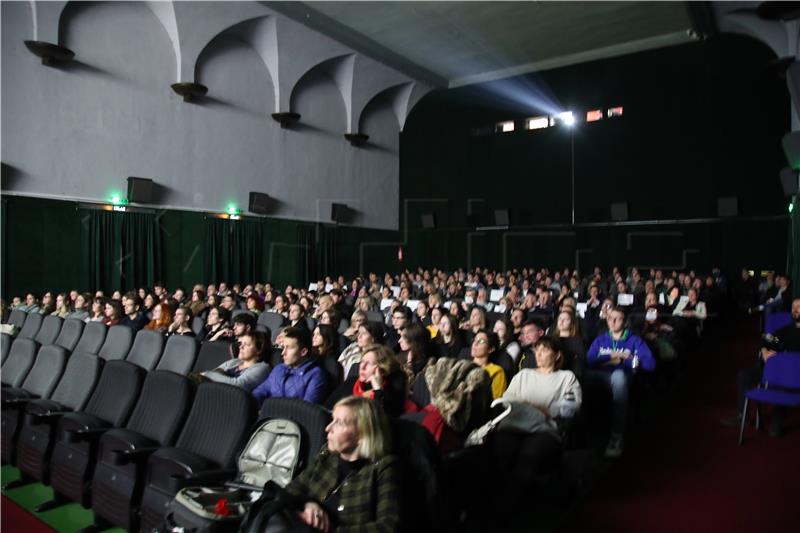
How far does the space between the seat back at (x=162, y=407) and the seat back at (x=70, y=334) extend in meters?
3.10

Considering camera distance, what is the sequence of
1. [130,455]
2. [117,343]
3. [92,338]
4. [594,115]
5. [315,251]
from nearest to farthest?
[130,455], [117,343], [92,338], [594,115], [315,251]

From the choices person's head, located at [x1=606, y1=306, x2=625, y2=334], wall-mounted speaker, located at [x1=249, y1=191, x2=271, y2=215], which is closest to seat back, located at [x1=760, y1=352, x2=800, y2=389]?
person's head, located at [x1=606, y1=306, x2=625, y2=334]

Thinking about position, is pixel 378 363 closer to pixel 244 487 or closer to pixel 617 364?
pixel 244 487

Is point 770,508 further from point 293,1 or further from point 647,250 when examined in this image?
point 293,1

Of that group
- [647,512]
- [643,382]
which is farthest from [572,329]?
[647,512]

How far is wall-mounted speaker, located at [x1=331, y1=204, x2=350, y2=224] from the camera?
17328 mm

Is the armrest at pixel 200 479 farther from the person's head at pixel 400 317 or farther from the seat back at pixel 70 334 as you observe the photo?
the seat back at pixel 70 334

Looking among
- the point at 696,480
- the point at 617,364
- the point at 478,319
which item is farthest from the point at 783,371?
the point at 478,319

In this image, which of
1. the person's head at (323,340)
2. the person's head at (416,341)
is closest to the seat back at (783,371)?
the person's head at (416,341)

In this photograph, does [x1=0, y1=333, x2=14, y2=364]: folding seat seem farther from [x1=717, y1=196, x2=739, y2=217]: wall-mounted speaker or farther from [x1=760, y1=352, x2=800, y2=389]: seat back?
[x1=717, y1=196, x2=739, y2=217]: wall-mounted speaker

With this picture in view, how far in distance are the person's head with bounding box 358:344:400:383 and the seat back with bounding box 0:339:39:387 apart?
138 inches

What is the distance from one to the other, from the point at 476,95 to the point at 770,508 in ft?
57.1

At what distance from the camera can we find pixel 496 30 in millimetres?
15461

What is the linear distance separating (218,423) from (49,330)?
489 centimetres
